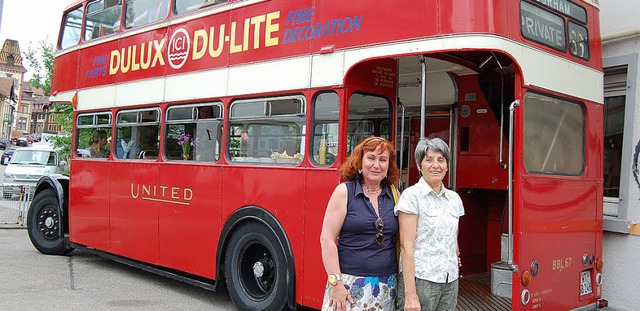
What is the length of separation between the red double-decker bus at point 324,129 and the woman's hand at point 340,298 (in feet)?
5.23

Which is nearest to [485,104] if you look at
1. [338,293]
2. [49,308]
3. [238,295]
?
[238,295]

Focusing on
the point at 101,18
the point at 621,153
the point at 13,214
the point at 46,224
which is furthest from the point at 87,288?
the point at 13,214

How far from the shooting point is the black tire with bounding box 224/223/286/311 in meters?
5.36

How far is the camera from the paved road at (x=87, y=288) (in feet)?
20.3

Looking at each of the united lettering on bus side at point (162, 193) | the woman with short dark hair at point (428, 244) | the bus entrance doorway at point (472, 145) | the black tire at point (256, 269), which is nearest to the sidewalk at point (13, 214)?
the united lettering on bus side at point (162, 193)

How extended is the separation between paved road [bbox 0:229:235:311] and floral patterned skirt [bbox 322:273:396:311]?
11.2 feet

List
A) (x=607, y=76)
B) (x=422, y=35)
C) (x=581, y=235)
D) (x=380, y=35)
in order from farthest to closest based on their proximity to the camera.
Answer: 1. (x=607, y=76)
2. (x=581, y=235)
3. (x=380, y=35)
4. (x=422, y=35)

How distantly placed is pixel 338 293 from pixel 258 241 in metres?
2.54

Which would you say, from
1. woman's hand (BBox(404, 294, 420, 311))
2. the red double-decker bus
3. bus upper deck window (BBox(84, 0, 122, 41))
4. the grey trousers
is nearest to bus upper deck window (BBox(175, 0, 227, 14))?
the red double-decker bus

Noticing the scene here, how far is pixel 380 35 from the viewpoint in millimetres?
4637

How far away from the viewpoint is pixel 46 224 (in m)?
9.23

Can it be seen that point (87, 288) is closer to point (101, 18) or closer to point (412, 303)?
point (101, 18)

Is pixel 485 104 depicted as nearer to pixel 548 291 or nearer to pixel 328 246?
pixel 548 291

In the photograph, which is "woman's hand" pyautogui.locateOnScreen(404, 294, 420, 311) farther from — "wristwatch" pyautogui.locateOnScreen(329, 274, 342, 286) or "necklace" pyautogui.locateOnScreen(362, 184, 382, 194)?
"necklace" pyautogui.locateOnScreen(362, 184, 382, 194)
